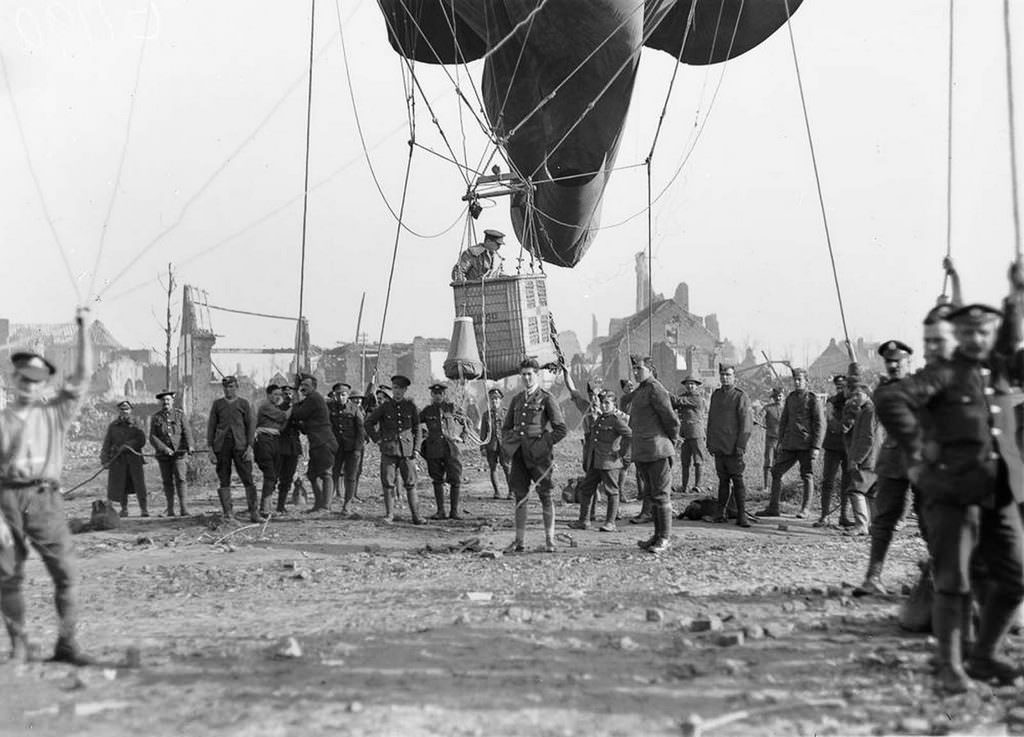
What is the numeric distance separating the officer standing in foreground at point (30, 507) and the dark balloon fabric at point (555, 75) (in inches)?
350

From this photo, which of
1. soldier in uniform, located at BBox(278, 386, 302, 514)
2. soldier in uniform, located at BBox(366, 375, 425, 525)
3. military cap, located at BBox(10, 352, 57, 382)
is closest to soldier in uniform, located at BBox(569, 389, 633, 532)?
soldier in uniform, located at BBox(366, 375, 425, 525)

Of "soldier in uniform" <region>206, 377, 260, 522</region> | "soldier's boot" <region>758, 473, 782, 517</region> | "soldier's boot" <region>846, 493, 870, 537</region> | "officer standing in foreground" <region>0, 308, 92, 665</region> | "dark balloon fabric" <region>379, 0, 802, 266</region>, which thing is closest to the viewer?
"officer standing in foreground" <region>0, 308, 92, 665</region>

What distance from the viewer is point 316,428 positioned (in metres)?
11.6

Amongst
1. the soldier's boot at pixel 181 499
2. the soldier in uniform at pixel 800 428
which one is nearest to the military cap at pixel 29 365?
the soldier's boot at pixel 181 499

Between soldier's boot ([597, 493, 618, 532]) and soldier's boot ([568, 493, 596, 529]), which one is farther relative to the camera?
soldier's boot ([568, 493, 596, 529])

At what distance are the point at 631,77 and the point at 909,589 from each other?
1116 cm

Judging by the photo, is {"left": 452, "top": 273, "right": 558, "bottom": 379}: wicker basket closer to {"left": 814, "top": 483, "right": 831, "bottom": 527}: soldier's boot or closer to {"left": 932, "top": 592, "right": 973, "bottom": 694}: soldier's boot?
{"left": 814, "top": 483, "right": 831, "bottom": 527}: soldier's boot

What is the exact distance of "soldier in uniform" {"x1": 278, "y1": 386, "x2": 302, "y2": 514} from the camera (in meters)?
11.7

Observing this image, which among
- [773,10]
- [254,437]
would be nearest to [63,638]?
[254,437]

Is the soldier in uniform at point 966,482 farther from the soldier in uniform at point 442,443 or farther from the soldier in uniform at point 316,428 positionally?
the soldier in uniform at point 316,428

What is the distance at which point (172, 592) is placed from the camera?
6.66 meters

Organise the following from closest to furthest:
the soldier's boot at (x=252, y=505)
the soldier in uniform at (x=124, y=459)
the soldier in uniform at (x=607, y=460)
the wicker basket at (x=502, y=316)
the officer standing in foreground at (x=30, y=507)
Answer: the officer standing in foreground at (x=30, y=507) → the soldier in uniform at (x=607, y=460) → the soldier's boot at (x=252, y=505) → the wicker basket at (x=502, y=316) → the soldier in uniform at (x=124, y=459)

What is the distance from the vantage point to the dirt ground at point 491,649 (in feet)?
12.1

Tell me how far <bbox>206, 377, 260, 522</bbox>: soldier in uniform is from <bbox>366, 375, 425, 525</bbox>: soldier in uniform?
1613 mm
